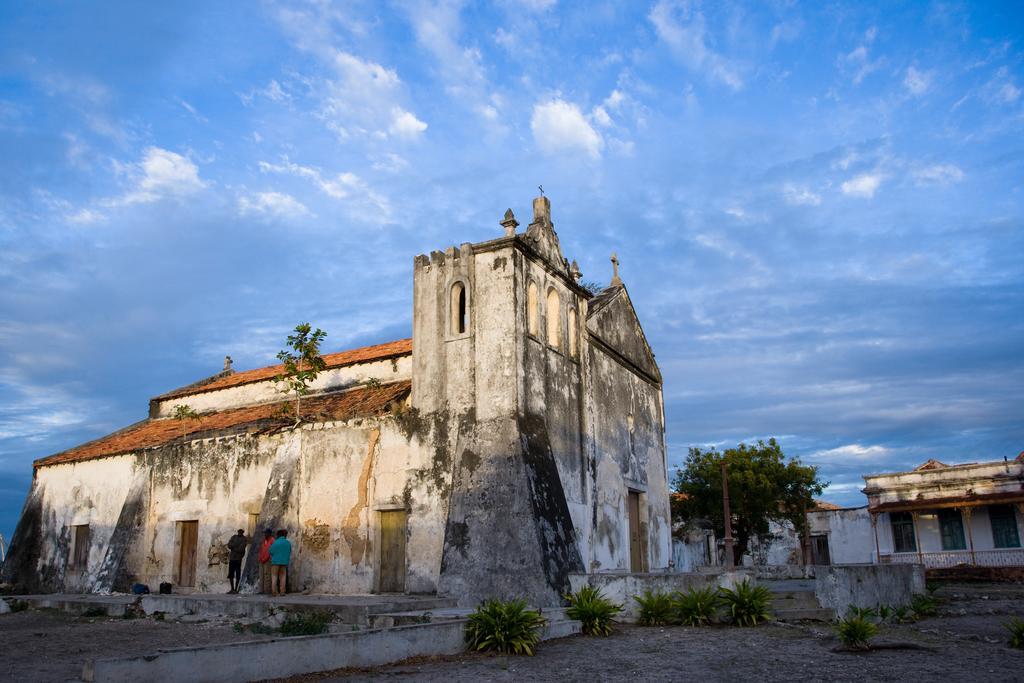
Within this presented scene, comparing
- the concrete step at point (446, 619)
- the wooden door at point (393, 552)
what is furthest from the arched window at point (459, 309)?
the concrete step at point (446, 619)

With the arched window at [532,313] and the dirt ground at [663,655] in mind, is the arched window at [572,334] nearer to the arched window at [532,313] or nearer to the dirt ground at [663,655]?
the arched window at [532,313]

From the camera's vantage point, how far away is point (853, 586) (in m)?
12.8

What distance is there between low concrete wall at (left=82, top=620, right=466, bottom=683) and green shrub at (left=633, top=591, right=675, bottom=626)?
352 centimetres

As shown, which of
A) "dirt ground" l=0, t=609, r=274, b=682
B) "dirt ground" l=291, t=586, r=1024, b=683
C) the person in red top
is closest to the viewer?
"dirt ground" l=291, t=586, r=1024, b=683

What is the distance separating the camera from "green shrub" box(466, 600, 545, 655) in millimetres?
9258

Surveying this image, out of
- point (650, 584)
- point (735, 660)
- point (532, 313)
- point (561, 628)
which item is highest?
point (532, 313)

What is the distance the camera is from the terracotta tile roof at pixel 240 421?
16812 millimetres

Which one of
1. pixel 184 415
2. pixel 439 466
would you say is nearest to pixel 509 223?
pixel 439 466

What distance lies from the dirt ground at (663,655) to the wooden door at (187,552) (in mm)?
5048

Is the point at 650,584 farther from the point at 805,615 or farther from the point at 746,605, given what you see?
the point at 805,615

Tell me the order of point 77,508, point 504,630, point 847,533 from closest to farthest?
point 504,630 → point 77,508 → point 847,533

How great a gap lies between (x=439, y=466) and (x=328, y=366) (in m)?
6.79

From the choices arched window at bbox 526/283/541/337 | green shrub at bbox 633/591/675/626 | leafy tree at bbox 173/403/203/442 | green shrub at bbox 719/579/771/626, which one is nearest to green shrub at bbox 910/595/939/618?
green shrub at bbox 719/579/771/626

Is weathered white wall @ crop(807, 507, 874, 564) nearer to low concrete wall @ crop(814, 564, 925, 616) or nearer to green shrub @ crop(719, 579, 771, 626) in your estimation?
low concrete wall @ crop(814, 564, 925, 616)
